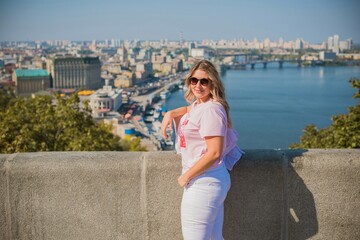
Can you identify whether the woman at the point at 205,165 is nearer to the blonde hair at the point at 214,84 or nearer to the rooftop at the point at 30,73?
the blonde hair at the point at 214,84

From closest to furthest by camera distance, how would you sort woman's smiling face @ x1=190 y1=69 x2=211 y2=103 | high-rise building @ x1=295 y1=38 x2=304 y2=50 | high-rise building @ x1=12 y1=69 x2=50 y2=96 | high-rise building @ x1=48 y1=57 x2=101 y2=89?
woman's smiling face @ x1=190 y1=69 x2=211 y2=103 → high-rise building @ x1=12 y1=69 x2=50 y2=96 → high-rise building @ x1=48 y1=57 x2=101 y2=89 → high-rise building @ x1=295 y1=38 x2=304 y2=50

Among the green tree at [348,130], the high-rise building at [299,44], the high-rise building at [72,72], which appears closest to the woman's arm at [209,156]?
the green tree at [348,130]

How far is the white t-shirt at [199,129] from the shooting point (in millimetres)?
1412

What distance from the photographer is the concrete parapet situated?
1.66m

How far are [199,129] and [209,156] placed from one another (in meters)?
0.09

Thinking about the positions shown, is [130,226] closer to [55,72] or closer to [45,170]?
[45,170]

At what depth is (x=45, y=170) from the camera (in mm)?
1673

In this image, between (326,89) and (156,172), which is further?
(326,89)

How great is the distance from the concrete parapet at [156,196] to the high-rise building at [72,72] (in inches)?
2764

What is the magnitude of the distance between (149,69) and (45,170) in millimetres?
98821

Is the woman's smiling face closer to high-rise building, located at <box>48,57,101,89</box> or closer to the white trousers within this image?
the white trousers

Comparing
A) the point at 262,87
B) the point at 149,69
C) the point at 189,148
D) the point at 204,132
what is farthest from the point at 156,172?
the point at 149,69

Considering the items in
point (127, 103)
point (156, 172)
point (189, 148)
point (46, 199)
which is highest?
point (189, 148)

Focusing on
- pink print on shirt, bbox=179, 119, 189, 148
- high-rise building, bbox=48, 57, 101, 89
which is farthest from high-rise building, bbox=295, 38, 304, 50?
pink print on shirt, bbox=179, 119, 189, 148
